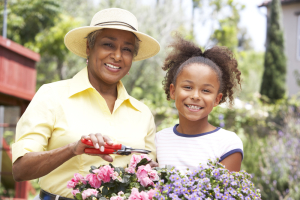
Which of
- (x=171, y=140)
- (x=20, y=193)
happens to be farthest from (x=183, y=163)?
(x=20, y=193)

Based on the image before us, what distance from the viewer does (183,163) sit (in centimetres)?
222

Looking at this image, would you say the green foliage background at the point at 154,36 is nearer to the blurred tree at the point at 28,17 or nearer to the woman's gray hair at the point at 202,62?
the blurred tree at the point at 28,17

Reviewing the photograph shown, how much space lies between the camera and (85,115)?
7.06 ft

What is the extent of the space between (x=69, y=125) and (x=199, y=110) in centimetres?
88

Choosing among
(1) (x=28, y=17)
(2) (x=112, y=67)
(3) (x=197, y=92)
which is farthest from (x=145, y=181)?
(1) (x=28, y=17)

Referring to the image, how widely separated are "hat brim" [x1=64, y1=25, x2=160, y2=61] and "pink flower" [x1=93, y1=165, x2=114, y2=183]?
A: 101cm

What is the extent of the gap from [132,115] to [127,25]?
0.67m

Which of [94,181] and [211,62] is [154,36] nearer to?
[211,62]

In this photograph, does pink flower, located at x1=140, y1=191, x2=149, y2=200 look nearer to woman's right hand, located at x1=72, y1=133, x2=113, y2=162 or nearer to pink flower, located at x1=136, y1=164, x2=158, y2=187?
pink flower, located at x1=136, y1=164, x2=158, y2=187

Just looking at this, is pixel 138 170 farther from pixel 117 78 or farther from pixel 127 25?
pixel 127 25

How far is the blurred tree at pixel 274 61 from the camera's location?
1397 centimetres

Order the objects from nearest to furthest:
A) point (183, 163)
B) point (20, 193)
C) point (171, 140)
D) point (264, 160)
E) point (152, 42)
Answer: point (183, 163) → point (171, 140) → point (152, 42) → point (264, 160) → point (20, 193)

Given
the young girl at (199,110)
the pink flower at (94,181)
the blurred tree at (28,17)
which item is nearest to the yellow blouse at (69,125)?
the young girl at (199,110)

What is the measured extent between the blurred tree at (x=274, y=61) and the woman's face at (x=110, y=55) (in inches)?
502
